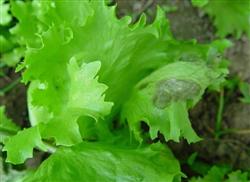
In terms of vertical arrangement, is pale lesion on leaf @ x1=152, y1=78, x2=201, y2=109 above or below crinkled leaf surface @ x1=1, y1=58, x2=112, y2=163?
below

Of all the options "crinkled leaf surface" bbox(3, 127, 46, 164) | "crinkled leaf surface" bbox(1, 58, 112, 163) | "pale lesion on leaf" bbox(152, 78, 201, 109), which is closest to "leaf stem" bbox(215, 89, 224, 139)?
"pale lesion on leaf" bbox(152, 78, 201, 109)

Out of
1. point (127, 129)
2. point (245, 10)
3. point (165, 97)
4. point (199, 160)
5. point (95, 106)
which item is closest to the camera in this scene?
Result: point (95, 106)

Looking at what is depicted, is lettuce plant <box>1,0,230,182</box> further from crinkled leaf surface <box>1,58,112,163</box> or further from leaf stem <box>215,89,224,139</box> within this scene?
leaf stem <box>215,89,224,139</box>

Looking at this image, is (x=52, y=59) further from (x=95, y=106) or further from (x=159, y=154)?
(x=159, y=154)

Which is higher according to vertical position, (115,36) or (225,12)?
(115,36)

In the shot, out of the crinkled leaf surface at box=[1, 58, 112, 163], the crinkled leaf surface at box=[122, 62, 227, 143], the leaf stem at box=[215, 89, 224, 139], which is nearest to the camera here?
the crinkled leaf surface at box=[1, 58, 112, 163]

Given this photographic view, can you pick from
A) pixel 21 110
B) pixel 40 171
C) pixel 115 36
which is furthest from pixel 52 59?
pixel 21 110

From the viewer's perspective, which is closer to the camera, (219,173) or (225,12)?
(219,173)

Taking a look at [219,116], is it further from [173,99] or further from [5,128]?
[5,128]
